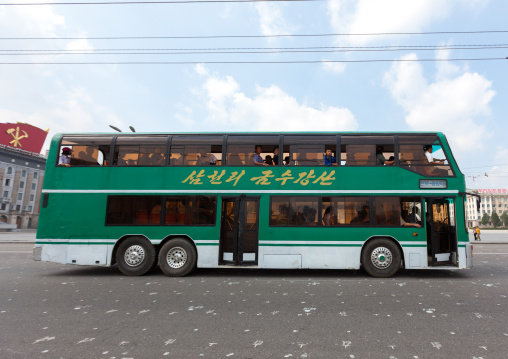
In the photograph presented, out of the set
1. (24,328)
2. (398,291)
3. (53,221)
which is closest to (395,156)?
(398,291)

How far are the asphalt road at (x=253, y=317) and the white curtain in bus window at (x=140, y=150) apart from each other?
10.7 feet

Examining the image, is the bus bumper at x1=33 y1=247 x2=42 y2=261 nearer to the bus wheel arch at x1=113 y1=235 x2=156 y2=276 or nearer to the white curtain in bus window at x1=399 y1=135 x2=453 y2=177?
the bus wheel arch at x1=113 y1=235 x2=156 y2=276

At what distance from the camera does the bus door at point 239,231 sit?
8078 mm

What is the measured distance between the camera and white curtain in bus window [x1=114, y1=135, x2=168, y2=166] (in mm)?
8383

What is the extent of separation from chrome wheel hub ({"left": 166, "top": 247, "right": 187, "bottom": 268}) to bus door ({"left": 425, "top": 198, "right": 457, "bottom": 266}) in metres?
6.78

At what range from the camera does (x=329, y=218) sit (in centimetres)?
802

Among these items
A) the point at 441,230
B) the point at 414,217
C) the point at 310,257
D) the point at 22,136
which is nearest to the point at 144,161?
the point at 310,257

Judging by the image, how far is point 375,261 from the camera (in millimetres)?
7875

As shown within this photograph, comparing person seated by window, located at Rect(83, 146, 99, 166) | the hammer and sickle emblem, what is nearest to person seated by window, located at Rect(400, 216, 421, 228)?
person seated by window, located at Rect(83, 146, 99, 166)

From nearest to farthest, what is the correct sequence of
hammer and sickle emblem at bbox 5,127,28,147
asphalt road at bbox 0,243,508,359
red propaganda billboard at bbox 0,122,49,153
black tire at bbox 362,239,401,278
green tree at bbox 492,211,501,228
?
asphalt road at bbox 0,243,508,359, black tire at bbox 362,239,401,278, red propaganda billboard at bbox 0,122,49,153, hammer and sickle emblem at bbox 5,127,28,147, green tree at bbox 492,211,501,228

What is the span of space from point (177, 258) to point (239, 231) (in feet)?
6.20

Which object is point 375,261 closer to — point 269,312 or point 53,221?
point 269,312

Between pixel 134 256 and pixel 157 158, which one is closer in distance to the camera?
pixel 134 256

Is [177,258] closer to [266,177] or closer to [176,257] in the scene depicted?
[176,257]
